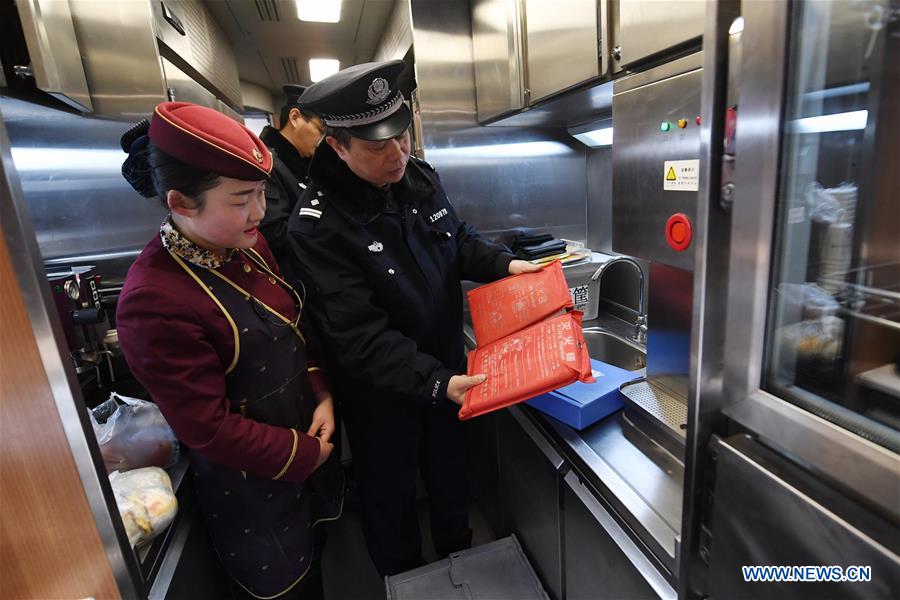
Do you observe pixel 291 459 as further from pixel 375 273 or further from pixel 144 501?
pixel 375 273

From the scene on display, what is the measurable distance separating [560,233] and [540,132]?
1.80 feet

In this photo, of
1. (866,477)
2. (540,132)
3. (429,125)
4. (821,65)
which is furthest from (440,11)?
(866,477)

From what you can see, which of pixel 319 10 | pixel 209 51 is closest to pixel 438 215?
pixel 209 51

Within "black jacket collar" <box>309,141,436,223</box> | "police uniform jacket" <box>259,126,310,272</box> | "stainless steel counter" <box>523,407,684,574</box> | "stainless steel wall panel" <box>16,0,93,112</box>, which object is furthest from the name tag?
"stainless steel wall panel" <box>16,0,93,112</box>

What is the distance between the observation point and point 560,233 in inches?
103

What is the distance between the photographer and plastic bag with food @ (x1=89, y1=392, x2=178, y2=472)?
123cm

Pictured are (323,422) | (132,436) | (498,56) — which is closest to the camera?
(132,436)

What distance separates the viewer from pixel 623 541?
3.42ft

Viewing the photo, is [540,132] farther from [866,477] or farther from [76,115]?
[866,477]

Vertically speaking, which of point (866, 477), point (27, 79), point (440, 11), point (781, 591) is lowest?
Result: point (781, 591)

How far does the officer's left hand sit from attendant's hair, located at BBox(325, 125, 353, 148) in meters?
0.77

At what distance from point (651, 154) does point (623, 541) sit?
2.94 ft

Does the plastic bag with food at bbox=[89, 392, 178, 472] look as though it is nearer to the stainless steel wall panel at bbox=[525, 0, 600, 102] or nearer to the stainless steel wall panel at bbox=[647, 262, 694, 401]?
the stainless steel wall panel at bbox=[647, 262, 694, 401]

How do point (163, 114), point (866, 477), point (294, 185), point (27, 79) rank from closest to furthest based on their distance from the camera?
point (866, 477)
point (163, 114)
point (27, 79)
point (294, 185)
